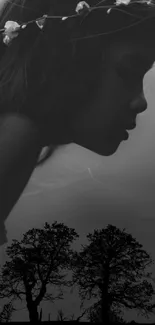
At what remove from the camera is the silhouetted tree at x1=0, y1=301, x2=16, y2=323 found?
5.74ft

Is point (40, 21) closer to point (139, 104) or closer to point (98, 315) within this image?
point (139, 104)

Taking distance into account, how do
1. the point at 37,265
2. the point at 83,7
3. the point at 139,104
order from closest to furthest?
the point at 37,265
the point at 139,104
the point at 83,7

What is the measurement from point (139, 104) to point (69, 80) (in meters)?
0.38

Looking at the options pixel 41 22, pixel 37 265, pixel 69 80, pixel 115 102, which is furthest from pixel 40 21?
pixel 37 265

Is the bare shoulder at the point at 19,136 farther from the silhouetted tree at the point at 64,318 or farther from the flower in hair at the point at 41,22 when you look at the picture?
the silhouetted tree at the point at 64,318

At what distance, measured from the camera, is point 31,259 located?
1.80m

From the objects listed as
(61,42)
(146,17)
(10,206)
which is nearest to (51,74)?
(61,42)

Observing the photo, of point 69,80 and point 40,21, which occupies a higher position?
point 40,21

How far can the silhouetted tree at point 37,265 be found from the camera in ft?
5.70

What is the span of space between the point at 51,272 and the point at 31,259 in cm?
11

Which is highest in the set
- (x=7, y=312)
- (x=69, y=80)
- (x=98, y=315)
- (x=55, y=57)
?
(x=55, y=57)

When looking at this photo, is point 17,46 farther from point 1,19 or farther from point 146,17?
point 146,17

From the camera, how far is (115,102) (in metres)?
1.94

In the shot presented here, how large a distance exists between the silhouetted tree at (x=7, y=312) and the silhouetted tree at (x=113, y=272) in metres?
0.30
